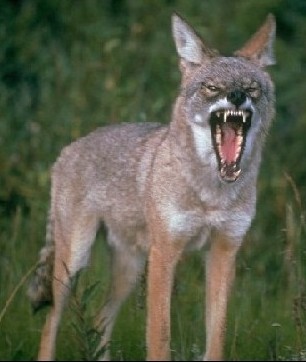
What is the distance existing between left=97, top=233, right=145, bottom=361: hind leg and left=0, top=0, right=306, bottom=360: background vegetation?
0.09 m

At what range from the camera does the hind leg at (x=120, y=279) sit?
8.57 meters

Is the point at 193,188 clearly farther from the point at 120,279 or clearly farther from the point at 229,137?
the point at 120,279

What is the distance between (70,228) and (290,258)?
56.7 inches

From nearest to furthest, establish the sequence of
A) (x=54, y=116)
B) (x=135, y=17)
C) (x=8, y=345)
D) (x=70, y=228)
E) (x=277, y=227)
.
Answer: (x=8, y=345) → (x=70, y=228) → (x=277, y=227) → (x=54, y=116) → (x=135, y=17)

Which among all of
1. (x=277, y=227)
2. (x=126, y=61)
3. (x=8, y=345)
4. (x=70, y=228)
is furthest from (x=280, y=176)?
(x=8, y=345)

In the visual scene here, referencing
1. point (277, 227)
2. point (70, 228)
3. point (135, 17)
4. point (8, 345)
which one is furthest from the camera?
point (135, 17)

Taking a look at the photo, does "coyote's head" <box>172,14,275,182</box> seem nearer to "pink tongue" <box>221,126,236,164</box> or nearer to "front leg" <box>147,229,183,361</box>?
"pink tongue" <box>221,126,236,164</box>

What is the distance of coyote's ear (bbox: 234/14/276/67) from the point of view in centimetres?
790

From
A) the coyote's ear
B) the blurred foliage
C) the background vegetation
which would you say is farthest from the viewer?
the blurred foliage

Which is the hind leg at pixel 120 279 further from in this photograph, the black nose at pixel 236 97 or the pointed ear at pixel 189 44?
the black nose at pixel 236 97

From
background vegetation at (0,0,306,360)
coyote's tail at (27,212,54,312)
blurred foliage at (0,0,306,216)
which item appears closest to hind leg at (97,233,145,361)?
background vegetation at (0,0,306,360)

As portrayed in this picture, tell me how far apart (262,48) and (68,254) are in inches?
70.0

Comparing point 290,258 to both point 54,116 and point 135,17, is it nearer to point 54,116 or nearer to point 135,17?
point 54,116

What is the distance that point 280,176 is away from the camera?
11.1m
